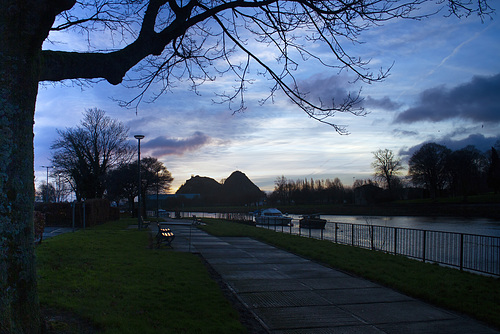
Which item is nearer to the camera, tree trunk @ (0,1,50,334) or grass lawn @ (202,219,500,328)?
tree trunk @ (0,1,50,334)

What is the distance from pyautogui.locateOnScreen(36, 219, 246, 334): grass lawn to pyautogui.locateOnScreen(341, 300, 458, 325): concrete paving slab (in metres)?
2.09

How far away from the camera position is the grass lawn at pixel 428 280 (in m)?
6.63

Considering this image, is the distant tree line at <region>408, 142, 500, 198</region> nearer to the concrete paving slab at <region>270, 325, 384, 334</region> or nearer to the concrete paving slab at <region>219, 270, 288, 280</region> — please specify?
the concrete paving slab at <region>219, 270, 288, 280</region>

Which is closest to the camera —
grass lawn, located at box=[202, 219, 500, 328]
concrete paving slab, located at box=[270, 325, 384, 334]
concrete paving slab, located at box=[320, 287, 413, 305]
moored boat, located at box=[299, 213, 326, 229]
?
concrete paving slab, located at box=[270, 325, 384, 334]

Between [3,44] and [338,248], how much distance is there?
1274 cm

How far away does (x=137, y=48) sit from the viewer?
5.56 metres

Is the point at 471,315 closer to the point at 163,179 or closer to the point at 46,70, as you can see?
the point at 46,70

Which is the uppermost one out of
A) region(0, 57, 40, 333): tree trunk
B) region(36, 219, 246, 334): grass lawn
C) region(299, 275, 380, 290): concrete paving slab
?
region(0, 57, 40, 333): tree trunk

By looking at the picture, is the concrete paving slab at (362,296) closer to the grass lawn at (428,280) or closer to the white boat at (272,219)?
the grass lawn at (428,280)

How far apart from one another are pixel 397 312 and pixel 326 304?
3.84ft

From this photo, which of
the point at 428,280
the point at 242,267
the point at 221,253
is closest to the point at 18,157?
the point at 242,267

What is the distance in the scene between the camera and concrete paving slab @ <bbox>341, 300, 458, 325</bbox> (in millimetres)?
5996

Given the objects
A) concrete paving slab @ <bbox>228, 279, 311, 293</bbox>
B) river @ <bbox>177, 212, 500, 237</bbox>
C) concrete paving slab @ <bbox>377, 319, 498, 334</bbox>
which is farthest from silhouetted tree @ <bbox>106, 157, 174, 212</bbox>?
concrete paving slab @ <bbox>377, 319, 498, 334</bbox>

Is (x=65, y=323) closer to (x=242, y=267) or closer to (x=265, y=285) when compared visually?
(x=265, y=285)
